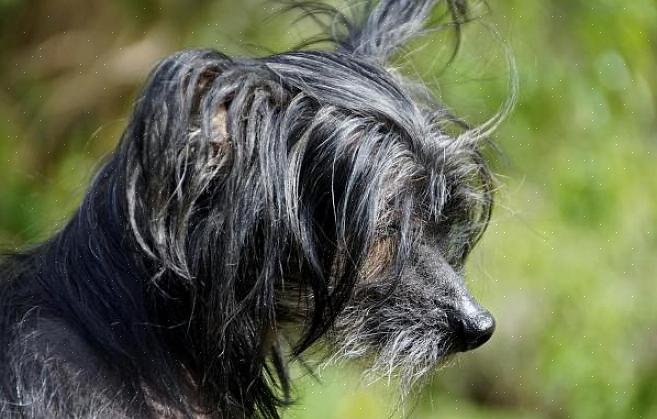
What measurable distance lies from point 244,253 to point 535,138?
285 centimetres

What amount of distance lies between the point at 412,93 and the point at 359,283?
2.07ft

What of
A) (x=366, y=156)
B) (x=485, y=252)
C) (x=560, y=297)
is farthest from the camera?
(x=560, y=297)

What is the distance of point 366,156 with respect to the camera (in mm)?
2461

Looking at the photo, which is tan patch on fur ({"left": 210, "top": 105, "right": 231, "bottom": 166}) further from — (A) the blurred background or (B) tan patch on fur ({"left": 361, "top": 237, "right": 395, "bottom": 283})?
(A) the blurred background

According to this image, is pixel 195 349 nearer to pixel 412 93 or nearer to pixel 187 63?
pixel 187 63

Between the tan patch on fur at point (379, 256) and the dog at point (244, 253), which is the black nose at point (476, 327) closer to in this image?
the dog at point (244, 253)

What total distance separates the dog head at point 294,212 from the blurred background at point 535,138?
163cm

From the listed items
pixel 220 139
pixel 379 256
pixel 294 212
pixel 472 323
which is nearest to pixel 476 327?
pixel 472 323

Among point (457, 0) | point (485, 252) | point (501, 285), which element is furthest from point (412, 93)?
point (501, 285)

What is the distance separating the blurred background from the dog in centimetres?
165

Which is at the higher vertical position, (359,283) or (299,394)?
(359,283)

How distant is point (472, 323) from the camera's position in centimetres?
254

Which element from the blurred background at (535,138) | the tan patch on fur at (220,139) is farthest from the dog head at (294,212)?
the blurred background at (535,138)

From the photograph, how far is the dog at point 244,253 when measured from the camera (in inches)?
90.7
